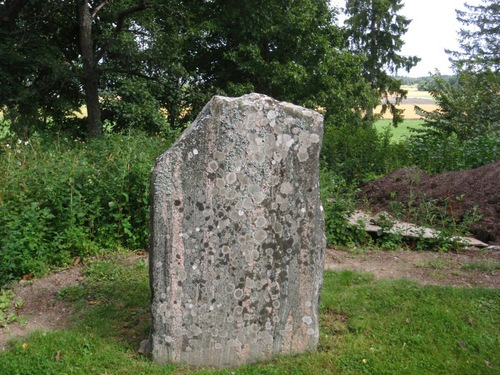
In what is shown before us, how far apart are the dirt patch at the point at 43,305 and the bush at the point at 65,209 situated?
20cm

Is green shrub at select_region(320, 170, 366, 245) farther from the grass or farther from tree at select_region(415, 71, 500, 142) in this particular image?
tree at select_region(415, 71, 500, 142)

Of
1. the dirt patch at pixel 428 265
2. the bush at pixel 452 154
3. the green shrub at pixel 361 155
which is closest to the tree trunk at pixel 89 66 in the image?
the green shrub at pixel 361 155

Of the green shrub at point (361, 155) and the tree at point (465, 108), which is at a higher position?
the tree at point (465, 108)

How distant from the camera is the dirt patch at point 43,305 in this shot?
4.32m

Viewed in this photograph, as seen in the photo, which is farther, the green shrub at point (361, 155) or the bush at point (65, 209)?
the green shrub at point (361, 155)

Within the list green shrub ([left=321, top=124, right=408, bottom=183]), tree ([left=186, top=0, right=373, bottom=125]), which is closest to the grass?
green shrub ([left=321, top=124, right=408, bottom=183])

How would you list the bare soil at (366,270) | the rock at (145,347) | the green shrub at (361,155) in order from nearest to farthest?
the rock at (145,347), the bare soil at (366,270), the green shrub at (361,155)

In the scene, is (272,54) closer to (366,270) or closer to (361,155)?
(361,155)

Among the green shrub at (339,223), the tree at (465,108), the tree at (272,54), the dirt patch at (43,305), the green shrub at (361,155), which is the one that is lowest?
the dirt patch at (43,305)

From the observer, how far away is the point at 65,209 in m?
5.82

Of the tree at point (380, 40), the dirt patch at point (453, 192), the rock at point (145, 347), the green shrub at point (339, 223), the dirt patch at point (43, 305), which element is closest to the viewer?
the rock at point (145, 347)

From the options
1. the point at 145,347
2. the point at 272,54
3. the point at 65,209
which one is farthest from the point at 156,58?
the point at 145,347

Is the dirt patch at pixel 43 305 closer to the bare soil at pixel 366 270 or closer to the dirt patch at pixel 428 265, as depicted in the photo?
the bare soil at pixel 366 270

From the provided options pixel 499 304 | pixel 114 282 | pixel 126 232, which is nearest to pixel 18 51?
pixel 126 232
